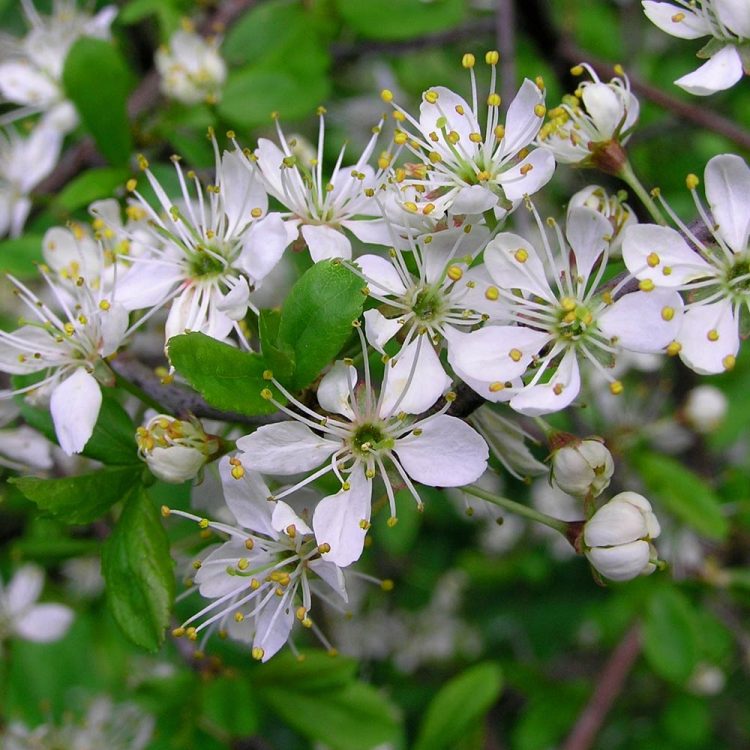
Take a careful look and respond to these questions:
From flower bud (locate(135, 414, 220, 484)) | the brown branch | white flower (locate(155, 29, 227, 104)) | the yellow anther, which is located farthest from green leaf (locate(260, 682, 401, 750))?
white flower (locate(155, 29, 227, 104))

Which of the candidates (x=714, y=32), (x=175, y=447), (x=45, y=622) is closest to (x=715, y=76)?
(x=714, y=32)

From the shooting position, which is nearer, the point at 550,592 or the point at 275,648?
the point at 275,648

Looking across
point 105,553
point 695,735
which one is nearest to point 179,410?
point 105,553

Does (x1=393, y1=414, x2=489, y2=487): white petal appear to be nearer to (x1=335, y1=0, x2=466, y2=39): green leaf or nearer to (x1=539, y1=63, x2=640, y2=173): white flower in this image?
(x1=539, y1=63, x2=640, y2=173): white flower

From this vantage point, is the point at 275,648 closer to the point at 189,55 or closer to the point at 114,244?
the point at 114,244

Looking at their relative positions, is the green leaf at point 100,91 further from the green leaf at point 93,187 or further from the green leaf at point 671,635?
the green leaf at point 671,635

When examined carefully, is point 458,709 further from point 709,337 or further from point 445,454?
point 709,337

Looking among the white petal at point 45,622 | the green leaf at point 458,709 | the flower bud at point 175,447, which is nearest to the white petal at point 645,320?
the flower bud at point 175,447
